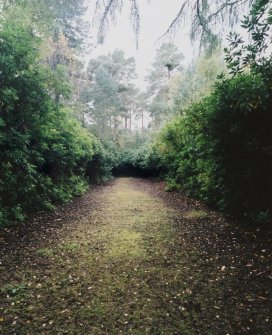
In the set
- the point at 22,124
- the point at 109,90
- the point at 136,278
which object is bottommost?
the point at 136,278

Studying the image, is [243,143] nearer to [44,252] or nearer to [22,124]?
[44,252]

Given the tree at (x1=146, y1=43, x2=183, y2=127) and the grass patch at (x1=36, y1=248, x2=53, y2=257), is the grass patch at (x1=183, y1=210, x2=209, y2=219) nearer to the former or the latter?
the grass patch at (x1=36, y1=248, x2=53, y2=257)

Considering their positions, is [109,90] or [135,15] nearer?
[135,15]

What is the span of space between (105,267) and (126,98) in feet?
148

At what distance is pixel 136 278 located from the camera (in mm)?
3932

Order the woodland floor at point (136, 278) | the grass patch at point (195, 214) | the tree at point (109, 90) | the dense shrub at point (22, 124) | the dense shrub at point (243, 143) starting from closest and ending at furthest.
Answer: the woodland floor at point (136, 278)
the dense shrub at point (243, 143)
the dense shrub at point (22, 124)
the grass patch at point (195, 214)
the tree at point (109, 90)

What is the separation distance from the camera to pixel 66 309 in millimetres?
3174

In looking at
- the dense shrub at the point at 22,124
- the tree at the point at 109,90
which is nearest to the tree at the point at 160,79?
the tree at the point at 109,90

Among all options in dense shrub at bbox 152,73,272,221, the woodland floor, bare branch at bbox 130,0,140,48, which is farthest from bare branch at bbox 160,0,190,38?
the woodland floor

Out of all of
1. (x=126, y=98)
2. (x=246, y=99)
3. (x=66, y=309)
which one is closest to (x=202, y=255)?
(x=66, y=309)

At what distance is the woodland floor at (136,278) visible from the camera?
9.57 feet

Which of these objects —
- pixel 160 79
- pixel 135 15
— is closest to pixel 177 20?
pixel 135 15

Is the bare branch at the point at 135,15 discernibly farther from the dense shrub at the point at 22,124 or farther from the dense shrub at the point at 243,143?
the dense shrub at the point at 22,124

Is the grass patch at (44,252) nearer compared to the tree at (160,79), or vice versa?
the grass patch at (44,252)
